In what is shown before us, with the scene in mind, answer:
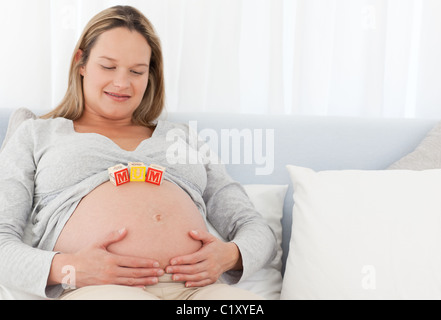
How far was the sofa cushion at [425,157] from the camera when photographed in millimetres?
1365

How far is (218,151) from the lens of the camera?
4.89 ft

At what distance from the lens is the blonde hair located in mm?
1363

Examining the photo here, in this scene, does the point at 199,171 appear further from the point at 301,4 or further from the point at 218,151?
the point at 301,4

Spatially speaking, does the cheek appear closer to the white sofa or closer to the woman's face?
the woman's face

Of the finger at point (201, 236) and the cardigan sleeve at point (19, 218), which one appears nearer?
the cardigan sleeve at point (19, 218)

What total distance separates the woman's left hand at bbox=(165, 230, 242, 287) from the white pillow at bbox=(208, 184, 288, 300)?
0.12 metres

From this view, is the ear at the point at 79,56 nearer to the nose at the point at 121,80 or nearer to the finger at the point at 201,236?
the nose at the point at 121,80

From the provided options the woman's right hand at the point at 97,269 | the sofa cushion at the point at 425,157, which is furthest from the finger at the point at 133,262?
the sofa cushion at the point at 425,157

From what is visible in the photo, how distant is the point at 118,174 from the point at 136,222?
14 centimetres

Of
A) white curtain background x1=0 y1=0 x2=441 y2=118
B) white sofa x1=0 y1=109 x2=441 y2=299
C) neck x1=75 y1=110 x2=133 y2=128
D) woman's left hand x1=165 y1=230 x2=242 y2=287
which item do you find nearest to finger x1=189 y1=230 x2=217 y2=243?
woman's left hand x1=165 y1=230 x2=242 y2=287

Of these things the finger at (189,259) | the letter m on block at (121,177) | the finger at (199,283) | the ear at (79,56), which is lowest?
the finger at (199,283)
